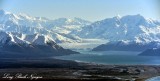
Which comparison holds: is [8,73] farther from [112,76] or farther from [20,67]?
[112,76]

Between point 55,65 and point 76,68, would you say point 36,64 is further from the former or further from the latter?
point 76,68

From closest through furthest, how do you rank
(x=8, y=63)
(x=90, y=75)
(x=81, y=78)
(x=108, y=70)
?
1. (x=81, y=78)
2. (x=90, y=75)
3. (x=108, y=70)
4. (x=8, y=63)

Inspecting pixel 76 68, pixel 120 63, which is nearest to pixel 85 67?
pixel 76 68

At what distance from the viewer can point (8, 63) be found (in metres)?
199

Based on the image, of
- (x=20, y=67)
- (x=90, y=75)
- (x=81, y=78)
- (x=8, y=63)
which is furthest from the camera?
(x=8, y=63)

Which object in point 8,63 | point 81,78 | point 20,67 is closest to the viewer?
point 81,78

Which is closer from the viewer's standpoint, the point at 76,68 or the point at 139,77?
the point at 139,77

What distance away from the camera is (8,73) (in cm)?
16375

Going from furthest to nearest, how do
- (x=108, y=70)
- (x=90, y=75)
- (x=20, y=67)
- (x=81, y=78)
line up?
(x=20, y=67) → (x=108, y=70) → (x=90, y=75) → (x=81, y=78)

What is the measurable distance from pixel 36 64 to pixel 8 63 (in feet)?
44.4

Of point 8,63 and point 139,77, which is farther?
point 8,63

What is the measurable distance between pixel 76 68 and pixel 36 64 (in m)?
22.4

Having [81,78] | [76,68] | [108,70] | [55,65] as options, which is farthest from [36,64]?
[81,78]

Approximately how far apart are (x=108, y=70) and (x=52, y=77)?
3261cm
